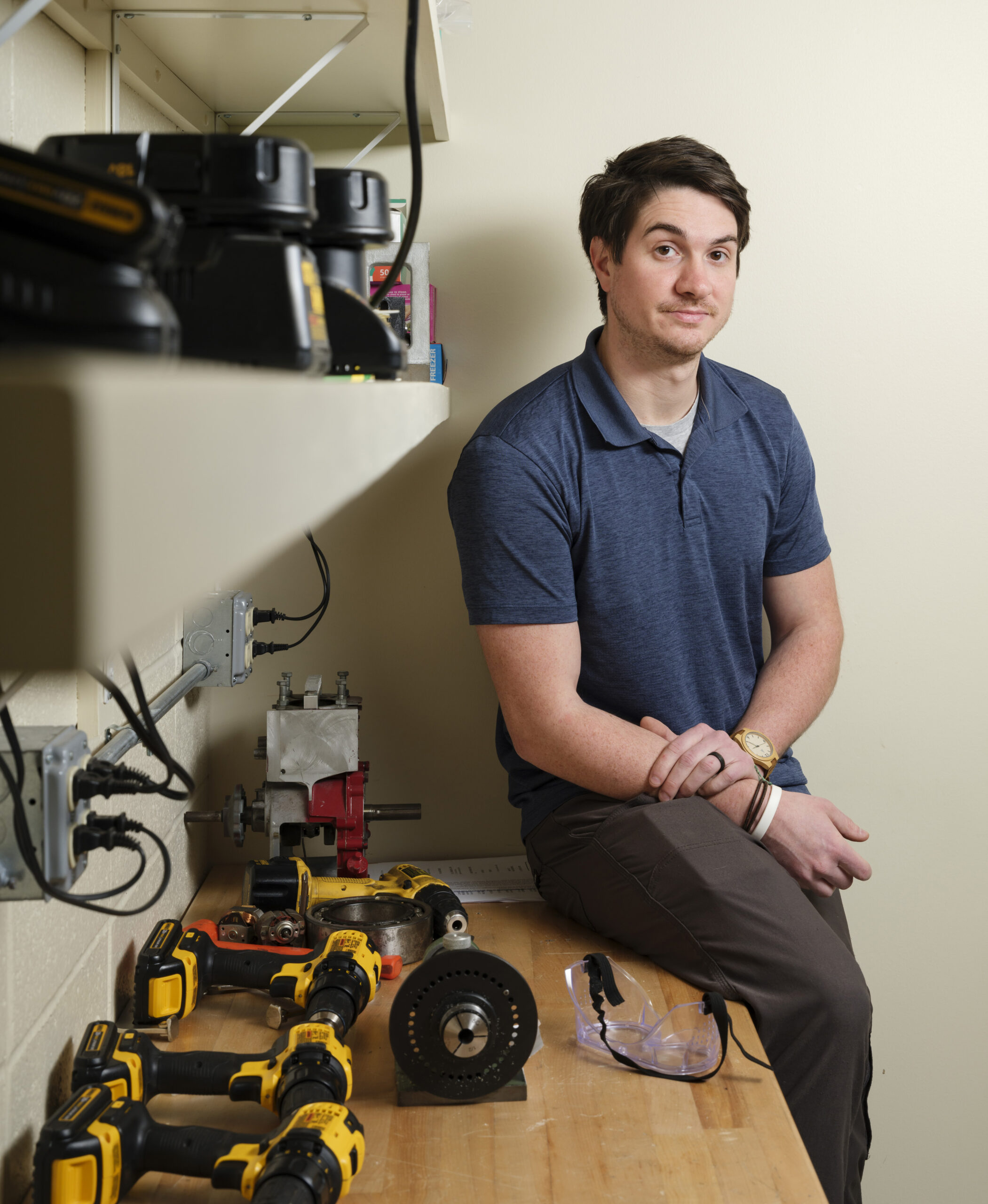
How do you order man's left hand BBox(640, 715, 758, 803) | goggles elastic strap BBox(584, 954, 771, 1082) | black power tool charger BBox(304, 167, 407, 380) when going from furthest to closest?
man's left hand BBox(640, 715, 758, 803)
goggles elastic strap BBox(584, 954, 771, 1082)
black power tool charger BBox(304, 167, 407, 380)

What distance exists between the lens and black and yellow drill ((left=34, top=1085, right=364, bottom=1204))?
79 cm

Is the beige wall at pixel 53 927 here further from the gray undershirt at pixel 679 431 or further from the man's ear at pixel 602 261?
the gray undershirt at pixel 679 431

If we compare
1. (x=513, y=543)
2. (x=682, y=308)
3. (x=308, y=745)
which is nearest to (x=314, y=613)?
(x=308, y=745)

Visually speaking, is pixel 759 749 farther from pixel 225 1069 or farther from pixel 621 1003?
pixel 225 1069

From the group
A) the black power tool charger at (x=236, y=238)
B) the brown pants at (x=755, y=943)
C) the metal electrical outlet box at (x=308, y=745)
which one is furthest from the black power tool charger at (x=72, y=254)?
the metal electrical outlet box at (x=308, y=745)

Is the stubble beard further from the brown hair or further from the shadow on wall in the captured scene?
the shadow on wall

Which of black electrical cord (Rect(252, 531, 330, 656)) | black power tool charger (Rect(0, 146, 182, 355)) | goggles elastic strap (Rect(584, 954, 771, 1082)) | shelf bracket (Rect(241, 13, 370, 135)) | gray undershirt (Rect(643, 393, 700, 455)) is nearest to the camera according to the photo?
black power tool charger (Rect(0, 146, 182, 355))

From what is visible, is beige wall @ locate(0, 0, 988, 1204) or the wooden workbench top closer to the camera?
the wooden workbench top

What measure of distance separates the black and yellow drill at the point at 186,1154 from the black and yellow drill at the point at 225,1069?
0.04 m

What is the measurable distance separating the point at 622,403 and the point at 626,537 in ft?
0.70

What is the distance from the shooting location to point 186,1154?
33.7 inches

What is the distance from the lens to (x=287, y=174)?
20.5 inches

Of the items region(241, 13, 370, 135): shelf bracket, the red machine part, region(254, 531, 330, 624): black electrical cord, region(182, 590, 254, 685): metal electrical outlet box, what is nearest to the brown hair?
region(241, 13, 370, 135): shelf bracket

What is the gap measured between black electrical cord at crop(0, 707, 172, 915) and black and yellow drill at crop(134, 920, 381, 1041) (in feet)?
1.16
